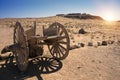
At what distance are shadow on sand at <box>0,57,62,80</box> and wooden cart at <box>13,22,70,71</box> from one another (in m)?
0.29

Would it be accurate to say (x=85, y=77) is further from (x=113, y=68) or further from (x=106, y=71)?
(x=113, y=68)

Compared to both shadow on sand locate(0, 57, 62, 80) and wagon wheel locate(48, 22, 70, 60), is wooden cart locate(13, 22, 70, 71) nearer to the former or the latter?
wagon wheel locate(48, 22, 70, 60)

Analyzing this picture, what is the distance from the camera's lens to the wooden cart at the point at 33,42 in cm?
739

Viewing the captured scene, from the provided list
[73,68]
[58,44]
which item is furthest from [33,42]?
[73,68]

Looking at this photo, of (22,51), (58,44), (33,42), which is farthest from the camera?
(58,44)

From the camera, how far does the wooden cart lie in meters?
7.39

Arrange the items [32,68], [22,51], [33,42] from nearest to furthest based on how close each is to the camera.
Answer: [22,51]
[32,68]
[33,42]

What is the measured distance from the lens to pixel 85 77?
782 cm

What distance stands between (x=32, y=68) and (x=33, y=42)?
1094 mm

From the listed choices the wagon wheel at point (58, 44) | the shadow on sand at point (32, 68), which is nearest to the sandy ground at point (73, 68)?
the shadow on sand at point (32, 68)

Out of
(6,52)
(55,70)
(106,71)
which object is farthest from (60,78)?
(6,52)

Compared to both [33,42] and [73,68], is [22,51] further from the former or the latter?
[73,68]

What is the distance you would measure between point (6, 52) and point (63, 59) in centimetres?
313

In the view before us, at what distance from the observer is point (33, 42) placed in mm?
8555
